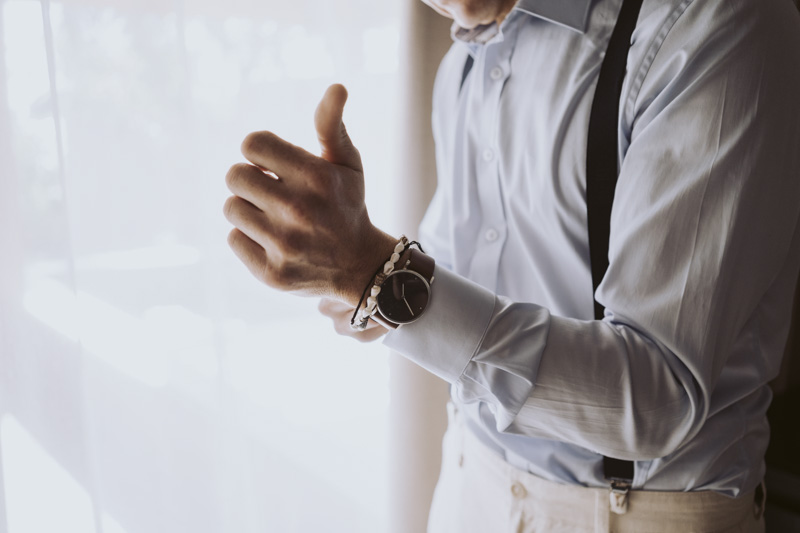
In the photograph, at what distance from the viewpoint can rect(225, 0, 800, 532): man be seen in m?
0.56

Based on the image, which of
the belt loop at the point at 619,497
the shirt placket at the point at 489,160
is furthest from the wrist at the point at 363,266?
the belt loop at the point at 619,497

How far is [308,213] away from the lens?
0.53 metres

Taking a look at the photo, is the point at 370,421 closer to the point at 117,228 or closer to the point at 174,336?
the point at 174,336

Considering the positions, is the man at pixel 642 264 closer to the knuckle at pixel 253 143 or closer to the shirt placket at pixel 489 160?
the knuckle at pixel 253 143

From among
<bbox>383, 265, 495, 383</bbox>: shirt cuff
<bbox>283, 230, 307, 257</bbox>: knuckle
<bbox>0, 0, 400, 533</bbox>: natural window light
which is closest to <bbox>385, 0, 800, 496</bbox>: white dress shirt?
<bbox>383, 265, 495, 383</bbox>: shirt cuff

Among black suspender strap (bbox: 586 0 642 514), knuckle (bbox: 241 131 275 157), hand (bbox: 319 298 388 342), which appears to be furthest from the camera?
hand (bbox: 319 298 388 342)

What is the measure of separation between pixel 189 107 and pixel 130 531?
74 centimetres

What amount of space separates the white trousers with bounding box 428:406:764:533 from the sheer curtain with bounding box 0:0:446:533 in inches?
16.4

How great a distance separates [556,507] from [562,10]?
68cm

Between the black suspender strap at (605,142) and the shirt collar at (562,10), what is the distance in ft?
0.18

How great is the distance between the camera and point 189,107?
0.99 metres

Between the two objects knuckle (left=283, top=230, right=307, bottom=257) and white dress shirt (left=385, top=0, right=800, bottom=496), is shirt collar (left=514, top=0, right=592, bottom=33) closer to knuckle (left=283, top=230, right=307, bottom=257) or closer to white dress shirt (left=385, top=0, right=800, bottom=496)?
white dress shirt (left=385, top=0, right=800, bottom=496)

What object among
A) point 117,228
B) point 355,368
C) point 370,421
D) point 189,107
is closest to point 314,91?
point 189,107

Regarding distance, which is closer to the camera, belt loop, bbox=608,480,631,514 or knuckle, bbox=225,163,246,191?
knuckle, bbox=225,163,246,191
